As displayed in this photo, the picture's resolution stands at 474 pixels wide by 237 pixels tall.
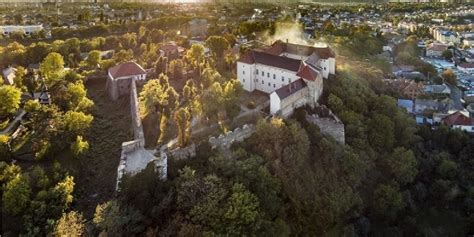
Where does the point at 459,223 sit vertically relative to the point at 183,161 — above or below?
below

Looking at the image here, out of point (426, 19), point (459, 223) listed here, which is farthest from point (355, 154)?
point (426, 19)

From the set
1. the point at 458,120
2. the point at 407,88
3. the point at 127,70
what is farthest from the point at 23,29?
the point at 458,120

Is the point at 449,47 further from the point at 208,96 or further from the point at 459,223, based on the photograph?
the point at 208,96

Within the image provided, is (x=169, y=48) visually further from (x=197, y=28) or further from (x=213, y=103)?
(x=197, y=28)

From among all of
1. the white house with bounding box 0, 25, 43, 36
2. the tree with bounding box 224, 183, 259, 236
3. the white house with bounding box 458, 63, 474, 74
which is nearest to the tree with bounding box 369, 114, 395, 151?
the tree with bounding box 224, 183, 259, 236

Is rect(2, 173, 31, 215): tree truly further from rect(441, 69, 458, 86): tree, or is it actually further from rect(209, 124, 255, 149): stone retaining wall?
rect(441, 69, 458, 86): tree
